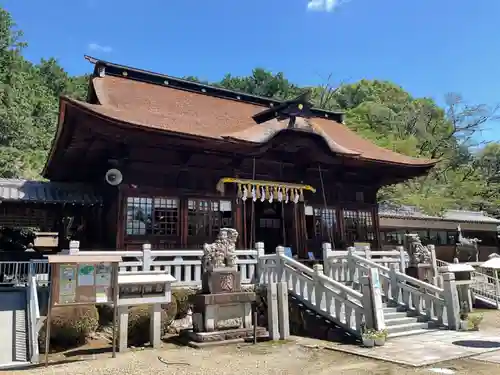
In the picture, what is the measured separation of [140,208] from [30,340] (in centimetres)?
513

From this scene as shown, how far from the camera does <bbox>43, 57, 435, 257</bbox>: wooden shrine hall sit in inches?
463

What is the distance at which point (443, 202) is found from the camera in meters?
25.8

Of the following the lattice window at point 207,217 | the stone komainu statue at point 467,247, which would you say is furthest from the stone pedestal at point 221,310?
the stone komainu statue at point 467,247

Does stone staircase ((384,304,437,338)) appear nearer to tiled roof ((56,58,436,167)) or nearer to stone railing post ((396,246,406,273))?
stone railing post ((396,246,406,273))

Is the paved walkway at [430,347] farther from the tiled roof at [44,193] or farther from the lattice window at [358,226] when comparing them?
the tiled roof at [44,193]

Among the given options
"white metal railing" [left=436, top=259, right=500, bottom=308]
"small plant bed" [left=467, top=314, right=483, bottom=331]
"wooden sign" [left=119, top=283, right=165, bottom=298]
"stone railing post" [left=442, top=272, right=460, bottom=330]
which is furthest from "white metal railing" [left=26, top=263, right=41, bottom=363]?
"white metal railing" [left=436, top=259, right=500, bottom=308]

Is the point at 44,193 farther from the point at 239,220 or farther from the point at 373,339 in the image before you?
the point at 373,339

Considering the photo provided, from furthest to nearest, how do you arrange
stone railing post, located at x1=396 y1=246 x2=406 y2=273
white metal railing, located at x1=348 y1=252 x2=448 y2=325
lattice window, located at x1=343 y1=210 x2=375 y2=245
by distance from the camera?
lattice window, located at x1=343 y1=210 x2=375 y2=245 → stone railing post, located at x1=396 y1=246 x2=406 y2=273 → white metal railing, located at x1=348 y1=252 x2=448 y2=325

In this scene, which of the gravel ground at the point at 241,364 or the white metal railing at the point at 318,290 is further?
the white metal railing at the point at 318,290

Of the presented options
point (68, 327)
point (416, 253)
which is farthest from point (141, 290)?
point (416, 253)

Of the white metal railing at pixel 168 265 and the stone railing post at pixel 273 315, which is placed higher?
the white metal railing at pixel 168 265

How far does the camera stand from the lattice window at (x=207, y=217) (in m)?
12.8

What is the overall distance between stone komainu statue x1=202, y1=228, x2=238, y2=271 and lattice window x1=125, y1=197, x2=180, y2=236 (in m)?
3.35

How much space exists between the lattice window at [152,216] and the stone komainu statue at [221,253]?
3.35 metres
